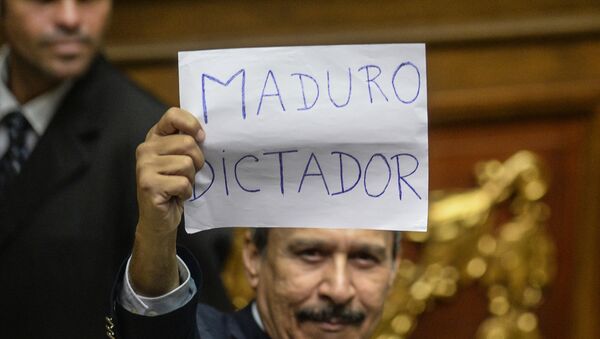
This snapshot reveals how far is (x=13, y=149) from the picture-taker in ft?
8.52

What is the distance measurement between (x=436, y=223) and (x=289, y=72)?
1.44 metres

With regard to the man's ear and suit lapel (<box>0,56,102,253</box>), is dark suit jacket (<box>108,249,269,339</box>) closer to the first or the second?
the man's ear

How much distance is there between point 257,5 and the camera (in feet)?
10.1

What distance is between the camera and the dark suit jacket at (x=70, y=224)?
247cm

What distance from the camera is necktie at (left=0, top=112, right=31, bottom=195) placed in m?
2.57

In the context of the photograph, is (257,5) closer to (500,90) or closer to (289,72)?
(500,90)

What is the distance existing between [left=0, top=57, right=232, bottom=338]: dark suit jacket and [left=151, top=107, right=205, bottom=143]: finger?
804 millimetres

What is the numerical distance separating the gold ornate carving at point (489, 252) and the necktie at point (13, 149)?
90cm

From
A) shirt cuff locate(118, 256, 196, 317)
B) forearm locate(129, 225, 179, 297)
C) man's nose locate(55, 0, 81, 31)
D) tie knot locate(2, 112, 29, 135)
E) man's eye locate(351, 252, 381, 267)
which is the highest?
man's nose locate(55, 0, 81, 31)

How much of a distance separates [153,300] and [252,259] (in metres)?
0.48

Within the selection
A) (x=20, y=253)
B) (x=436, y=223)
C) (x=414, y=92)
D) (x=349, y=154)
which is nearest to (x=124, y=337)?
(x=349, y=154)

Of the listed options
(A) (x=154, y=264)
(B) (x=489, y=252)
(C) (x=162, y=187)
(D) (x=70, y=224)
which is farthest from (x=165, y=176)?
(B) (x=489, y=252)

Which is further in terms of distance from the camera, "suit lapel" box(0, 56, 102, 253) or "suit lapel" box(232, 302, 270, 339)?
"suit lapel" box(0, 56, 102, 253)

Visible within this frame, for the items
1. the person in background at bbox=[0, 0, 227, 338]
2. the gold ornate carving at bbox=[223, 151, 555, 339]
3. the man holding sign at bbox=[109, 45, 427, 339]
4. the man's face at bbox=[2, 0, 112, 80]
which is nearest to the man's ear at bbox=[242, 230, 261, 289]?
the person in background at bbox=[0, 0, 227, 338]
